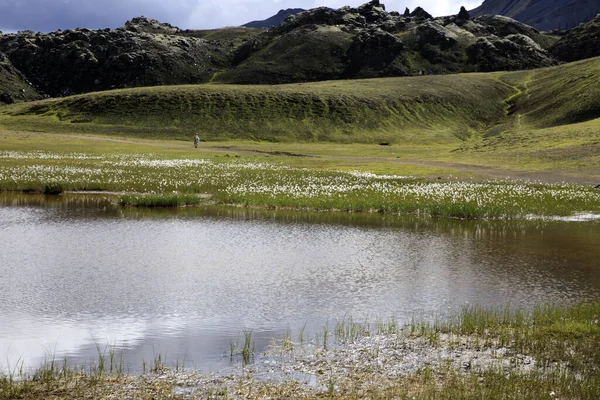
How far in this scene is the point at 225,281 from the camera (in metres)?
20.1

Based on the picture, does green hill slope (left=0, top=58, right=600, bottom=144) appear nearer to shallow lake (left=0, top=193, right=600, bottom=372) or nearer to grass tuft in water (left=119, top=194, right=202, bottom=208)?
grass tuft in water (left=119, top=194, right=202, bottom=208)

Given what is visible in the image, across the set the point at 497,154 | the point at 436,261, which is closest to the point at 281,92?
the point at 497,154

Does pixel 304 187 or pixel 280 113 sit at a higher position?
pixel 280 113

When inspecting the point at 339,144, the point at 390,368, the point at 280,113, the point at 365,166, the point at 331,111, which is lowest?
the point at 390,368

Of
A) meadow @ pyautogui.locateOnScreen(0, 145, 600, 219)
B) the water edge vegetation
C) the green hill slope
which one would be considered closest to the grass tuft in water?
meadow @ pyautogui.locateOnScreen(0, 145, 600, 219)

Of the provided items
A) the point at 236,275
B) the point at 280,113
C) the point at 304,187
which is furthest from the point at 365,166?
the point at 280,113

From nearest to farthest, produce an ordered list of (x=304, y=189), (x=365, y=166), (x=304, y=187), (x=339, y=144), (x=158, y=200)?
(x=158, y=200), (x=304, y=189), (x=304, y=187), (x=365, y=166), (x=339, y=144)

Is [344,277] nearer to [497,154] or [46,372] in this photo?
[46,372]

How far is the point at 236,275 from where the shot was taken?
69.0 ft

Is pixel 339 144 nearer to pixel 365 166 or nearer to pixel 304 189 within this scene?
pixel 365 166

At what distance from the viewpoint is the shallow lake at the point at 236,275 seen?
14.3 m

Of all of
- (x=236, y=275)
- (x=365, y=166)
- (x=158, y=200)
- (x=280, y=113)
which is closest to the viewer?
(x=236, y=275)

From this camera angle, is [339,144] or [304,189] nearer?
[304,189]

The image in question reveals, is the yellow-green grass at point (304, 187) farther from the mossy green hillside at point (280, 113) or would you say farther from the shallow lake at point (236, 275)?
the mossy green hillside at point (280, 113)
